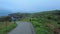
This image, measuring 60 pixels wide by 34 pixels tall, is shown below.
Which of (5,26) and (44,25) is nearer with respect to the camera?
(5,26)

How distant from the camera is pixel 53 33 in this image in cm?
1595

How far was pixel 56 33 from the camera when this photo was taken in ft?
52.6

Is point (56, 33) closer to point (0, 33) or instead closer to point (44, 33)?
point (44, 33)

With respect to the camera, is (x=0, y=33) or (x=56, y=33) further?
(x=56, y=33)

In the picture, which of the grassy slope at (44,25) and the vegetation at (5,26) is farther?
the grassy slope at (44,25)

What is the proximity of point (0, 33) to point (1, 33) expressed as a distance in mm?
87

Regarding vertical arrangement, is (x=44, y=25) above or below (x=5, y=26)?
below

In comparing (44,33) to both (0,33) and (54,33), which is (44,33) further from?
(0,33)

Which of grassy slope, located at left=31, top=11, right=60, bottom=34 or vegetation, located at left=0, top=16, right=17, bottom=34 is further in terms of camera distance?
grassy slope, located at left=31, top=11, right=60, bottom=34

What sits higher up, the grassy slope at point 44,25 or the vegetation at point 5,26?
the vegetation at point 5,26

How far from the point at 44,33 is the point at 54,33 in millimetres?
1298

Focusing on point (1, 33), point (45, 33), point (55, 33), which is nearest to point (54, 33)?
point (55, 33)

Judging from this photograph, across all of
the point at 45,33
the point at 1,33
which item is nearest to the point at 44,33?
the point at 45,33

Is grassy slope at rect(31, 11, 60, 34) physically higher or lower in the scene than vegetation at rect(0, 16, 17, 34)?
lower
